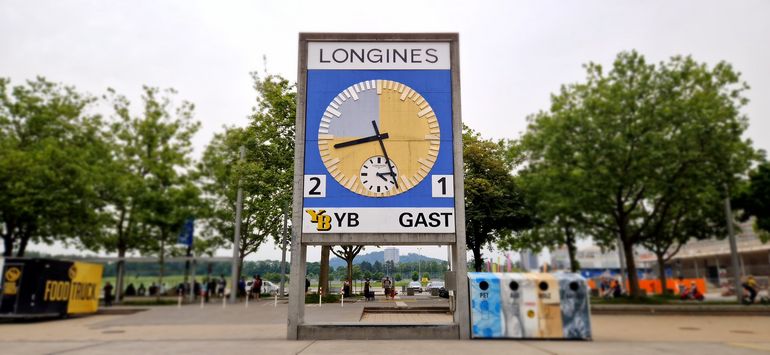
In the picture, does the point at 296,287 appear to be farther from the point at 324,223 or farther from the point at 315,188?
the point at 315,188

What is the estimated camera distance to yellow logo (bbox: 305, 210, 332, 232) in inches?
491

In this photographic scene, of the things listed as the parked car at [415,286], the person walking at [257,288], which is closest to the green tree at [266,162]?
the person walking at [257,288]

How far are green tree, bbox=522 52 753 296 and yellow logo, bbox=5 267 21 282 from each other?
24471 millimetres

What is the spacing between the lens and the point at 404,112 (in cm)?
1315

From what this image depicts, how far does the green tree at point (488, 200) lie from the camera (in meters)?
29.8

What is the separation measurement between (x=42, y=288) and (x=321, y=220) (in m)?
14.6

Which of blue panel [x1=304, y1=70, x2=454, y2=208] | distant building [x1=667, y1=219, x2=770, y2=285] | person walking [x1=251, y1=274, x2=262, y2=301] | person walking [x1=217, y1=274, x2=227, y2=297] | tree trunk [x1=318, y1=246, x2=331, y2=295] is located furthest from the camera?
distant building [x1=667, y1=219, x2=770, y2=285]

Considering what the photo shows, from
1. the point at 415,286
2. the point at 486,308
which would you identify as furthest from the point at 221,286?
the point at 486,308

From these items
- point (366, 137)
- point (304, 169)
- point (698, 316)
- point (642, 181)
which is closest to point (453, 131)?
point (366, 137)

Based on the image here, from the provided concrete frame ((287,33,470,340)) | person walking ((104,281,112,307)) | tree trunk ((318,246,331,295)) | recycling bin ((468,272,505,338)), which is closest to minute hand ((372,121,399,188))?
concrete frame ((287,33,470,340))

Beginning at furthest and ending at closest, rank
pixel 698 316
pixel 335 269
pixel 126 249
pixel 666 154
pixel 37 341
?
pixel 335 269, pixel 126 249, pixel 666 154, pixel 698 316, pixel 37 341

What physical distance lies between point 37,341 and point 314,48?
35.2 ft

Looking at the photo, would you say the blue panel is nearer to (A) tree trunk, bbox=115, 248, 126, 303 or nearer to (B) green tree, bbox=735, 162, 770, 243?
(A) tree trunk, bbox=115, 248, 126, 303

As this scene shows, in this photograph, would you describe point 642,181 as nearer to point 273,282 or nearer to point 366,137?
point 366,137
